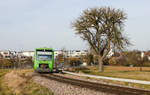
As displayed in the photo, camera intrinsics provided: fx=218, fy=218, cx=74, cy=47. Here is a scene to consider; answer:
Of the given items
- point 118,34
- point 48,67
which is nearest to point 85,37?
point 118,34

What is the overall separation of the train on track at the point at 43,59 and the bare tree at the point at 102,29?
9.60 meters

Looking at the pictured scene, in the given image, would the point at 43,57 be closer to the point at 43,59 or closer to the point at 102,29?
the point at 43,59

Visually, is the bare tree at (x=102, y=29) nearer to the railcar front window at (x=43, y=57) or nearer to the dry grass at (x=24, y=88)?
the railcar front window at (x=43, y=57)

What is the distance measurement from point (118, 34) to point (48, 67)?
1341 cm

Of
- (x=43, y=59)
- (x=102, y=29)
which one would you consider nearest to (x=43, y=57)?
(x=43, y=59)

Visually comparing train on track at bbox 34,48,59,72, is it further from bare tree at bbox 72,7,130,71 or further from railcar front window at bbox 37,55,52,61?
bare tree at bbox 72,7,130,71

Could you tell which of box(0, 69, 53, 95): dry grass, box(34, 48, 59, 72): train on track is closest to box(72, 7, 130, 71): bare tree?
box(34, 48, 59, 72): train on track

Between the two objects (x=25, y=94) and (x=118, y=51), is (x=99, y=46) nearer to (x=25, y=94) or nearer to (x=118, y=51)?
(x=118, y=51)

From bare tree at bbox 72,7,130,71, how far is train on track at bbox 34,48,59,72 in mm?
9596

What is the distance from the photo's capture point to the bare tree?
121 feet

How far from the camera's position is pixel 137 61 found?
70.6 meters

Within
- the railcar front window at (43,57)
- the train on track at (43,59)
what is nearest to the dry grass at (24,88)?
the train on track at (43,59)

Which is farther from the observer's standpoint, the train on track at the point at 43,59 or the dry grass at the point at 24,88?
the train on track at the point at 43,59

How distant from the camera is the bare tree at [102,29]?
121ft
